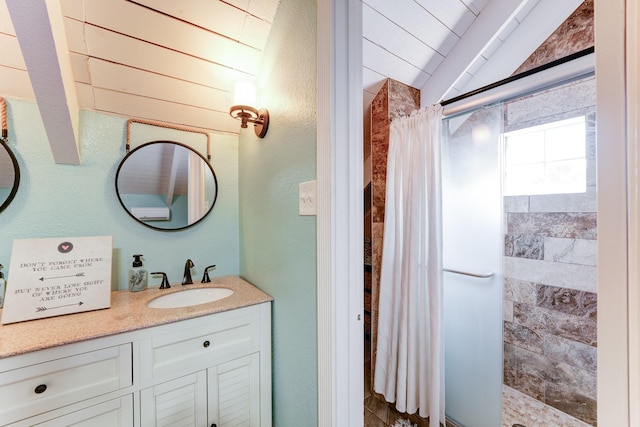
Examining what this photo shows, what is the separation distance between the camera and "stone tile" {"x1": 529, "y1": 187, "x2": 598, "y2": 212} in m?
1.16

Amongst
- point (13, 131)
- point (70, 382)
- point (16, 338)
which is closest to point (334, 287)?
point (70, 382)

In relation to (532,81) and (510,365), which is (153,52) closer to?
(532,81)

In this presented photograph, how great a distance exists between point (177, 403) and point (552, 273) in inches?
71.7

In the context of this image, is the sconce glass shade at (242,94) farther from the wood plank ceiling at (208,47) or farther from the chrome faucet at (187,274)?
the chrome faucet at (187,274)

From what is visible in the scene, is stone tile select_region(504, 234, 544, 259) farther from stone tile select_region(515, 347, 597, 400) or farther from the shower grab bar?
stone tile select_region(515, 347, 597, 400)

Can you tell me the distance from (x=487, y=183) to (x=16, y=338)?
6.63ft

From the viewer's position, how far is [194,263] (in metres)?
1.51

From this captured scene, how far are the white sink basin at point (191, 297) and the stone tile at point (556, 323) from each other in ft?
5.21

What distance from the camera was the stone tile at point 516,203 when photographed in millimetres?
1313

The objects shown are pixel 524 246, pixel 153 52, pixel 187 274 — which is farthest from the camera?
pixel 187 274

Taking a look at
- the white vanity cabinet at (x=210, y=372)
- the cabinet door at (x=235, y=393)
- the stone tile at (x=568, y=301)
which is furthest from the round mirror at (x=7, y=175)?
the stone tile at (x=568, y=301)

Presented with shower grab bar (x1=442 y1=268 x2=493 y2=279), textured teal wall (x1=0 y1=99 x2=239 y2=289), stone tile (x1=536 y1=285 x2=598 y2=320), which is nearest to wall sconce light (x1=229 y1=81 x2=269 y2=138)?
textured teal wall (x1=0 y1=99 x2=239 y2=289)

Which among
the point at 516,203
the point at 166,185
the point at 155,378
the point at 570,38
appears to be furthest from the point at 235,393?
the point at 570,38

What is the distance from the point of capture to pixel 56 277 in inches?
39.2
